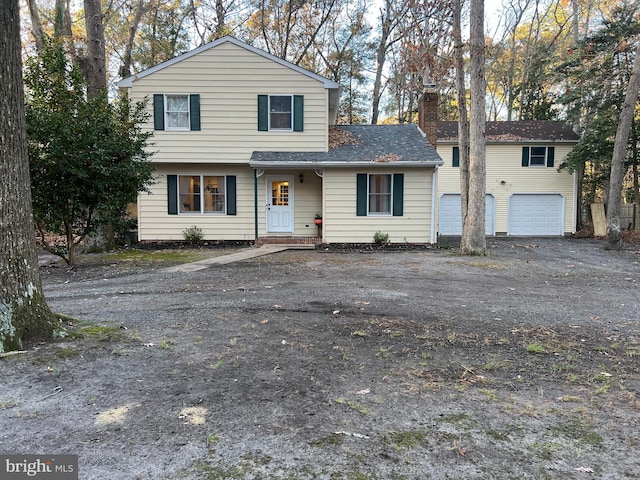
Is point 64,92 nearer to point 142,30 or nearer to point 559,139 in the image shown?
point 142,30

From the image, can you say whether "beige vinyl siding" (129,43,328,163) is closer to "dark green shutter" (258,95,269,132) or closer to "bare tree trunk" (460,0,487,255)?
"dark green shutter" (258,95,269,132)

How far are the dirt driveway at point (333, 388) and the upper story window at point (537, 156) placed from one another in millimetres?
15783

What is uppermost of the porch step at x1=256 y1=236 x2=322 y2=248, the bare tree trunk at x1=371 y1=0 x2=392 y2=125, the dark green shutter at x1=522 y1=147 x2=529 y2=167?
the bare tree trunk at x1=371 y1=0 x2=392 y2=125

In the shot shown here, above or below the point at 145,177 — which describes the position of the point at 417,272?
below

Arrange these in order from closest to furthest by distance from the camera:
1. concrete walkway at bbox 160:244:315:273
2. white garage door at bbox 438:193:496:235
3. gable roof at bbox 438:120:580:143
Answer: concrete walkway at bbox 160:244:315:273 → gable roof at bbox 438:120:580:143 → white garage door at bbox 438:193:496:235

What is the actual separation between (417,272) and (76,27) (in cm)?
2320

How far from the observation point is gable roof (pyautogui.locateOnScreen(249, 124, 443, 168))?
44.8 ft

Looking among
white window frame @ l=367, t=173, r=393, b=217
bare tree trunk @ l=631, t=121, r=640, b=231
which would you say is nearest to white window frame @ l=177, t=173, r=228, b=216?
white window frame @ l=367, t=173, r=393, b=217

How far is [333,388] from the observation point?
3182mm

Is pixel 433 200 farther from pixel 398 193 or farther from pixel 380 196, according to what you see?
pixel 380 196

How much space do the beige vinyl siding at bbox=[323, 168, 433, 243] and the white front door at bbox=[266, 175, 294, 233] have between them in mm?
1426

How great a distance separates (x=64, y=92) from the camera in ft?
29.5

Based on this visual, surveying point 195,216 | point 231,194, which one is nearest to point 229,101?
point 231,194

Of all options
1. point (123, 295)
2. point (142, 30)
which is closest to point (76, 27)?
point (142, 30)
